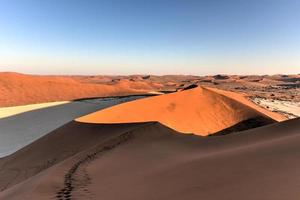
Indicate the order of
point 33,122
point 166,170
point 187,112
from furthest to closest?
1. point 33,122
2. point 187,112
3. point 166,170

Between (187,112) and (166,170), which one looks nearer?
(166,170)

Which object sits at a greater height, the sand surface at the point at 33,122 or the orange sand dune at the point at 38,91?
the orange sand dune at the point at 38,91

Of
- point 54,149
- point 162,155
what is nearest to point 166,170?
point 162,155

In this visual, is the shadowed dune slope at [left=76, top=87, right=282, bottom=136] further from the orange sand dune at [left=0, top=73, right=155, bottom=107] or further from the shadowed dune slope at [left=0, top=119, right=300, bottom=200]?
the orange sand dune at [left=0, top=73, right=155, bottom=107]

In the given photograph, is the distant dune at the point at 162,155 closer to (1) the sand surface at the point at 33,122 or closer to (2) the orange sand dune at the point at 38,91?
(1) the sand surface at the point at 33,122

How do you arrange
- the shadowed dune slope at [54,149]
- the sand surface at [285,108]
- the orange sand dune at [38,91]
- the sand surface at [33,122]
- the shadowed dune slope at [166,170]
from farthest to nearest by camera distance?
the orange sand dune at [38,91] < the sand surface at [285,108] < the sand surface at [33,122] < the shadowed dune slope at [54,149] < the shadowed dune slope at [166,170]

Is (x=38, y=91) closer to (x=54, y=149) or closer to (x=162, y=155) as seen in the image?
(x=54, y=149)

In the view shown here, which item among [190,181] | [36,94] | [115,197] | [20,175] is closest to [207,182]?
[190,181]

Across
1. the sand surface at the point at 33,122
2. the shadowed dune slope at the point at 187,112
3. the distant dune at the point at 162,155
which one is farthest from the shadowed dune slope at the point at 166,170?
the sand surface at the point at 33,122
